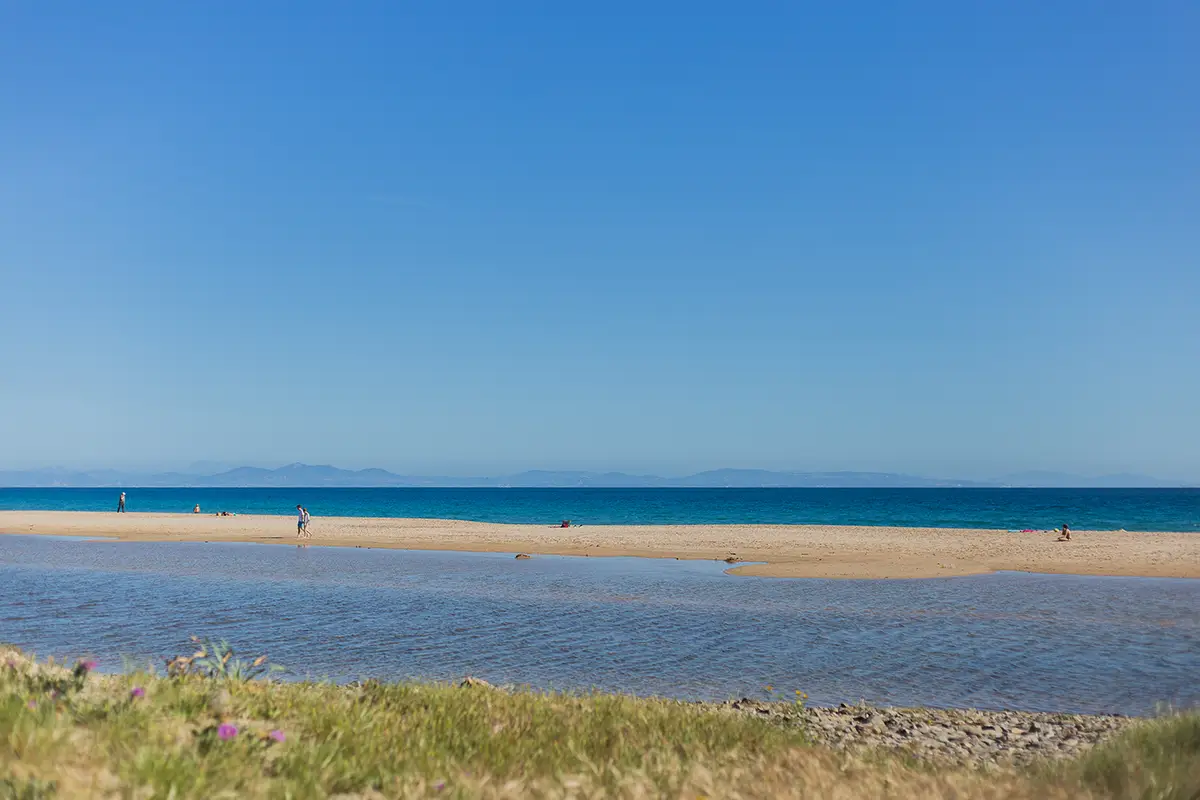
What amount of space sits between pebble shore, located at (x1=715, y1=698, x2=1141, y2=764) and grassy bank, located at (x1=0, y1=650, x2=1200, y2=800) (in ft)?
7.93

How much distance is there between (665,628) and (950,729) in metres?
9.77

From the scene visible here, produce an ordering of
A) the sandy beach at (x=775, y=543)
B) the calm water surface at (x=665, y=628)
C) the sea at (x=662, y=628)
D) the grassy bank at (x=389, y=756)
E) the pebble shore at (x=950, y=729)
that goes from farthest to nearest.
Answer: the sandy beach at (x=775, y=543) < the calm water surface at (x=665, y=628) < the sea at (x=662, y=628) < the pebble shore at (x=950, y=729) < the grassy bank at (x=389, y=756)

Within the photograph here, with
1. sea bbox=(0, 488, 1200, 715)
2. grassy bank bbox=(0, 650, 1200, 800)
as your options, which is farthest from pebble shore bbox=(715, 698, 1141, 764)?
grassy bank bbox=(0, 650, 1200, 800)

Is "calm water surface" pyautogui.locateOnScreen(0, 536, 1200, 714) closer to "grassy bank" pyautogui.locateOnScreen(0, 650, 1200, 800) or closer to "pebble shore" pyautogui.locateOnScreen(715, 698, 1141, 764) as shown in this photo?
"pebble shore" pyautogui.locateOnScreen(715, 698, 1141, 764)

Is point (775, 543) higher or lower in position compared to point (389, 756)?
lower

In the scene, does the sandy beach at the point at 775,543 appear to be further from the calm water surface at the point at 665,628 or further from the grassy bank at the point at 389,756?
the grassy bank at the point at 389,756

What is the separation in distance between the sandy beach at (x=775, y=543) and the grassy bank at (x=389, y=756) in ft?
90.6

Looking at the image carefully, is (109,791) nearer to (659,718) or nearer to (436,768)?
(436,768)

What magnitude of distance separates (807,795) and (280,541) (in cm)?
5177

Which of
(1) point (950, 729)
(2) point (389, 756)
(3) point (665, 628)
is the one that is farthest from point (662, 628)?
(2) point (389, 756)

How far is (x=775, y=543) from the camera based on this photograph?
4872cm

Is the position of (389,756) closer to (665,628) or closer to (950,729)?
(950,729)

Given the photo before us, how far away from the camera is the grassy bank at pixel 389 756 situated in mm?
4926

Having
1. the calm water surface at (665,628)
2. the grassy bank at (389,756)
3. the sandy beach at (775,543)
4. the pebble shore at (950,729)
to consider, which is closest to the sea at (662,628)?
the calm water surface at (665,628)
